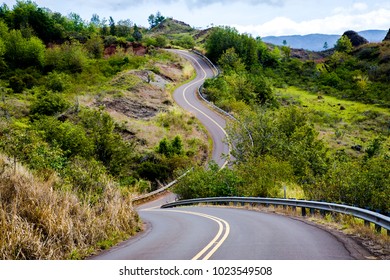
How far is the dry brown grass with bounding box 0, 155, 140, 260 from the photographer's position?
7.46 metres

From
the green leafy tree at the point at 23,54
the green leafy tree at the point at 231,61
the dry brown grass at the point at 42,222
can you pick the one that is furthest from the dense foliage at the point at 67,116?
the green leafy tree at the point at 231,61

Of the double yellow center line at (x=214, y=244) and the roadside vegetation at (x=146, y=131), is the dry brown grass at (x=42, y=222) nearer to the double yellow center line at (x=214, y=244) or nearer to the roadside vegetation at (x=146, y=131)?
the roadside vegetation at (x=146, y=131)

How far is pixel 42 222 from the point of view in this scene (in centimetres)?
826

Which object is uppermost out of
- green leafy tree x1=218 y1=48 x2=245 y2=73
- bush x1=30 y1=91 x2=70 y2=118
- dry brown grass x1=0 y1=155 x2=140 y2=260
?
green leafy tree x1=218 y1=48 x2=245 y2=73

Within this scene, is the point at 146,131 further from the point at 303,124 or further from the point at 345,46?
the point at 345,46

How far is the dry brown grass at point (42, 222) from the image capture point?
7.46 m

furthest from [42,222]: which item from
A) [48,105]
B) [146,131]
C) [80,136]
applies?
[48,105]

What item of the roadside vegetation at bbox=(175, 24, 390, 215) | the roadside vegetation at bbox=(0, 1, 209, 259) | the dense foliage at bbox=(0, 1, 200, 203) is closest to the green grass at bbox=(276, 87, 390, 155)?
the roadside vegetation at bbox=(175, 24, 390, 215)

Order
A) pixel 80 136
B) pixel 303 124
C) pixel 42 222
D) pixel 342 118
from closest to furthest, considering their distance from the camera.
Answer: pixel 42 222 < pixel 80 136 < pixel 303 124 < pixel 342 118

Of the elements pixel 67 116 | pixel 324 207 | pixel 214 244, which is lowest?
pixel 324 207

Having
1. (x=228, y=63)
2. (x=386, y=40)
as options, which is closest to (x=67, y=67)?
(x=228, y=63)

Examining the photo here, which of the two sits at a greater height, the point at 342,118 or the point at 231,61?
the point at 231,61

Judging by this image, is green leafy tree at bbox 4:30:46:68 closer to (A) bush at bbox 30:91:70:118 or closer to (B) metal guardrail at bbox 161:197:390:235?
(A) bush at bbox 30:91:70:118

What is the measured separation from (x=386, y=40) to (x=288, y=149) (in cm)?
10978
